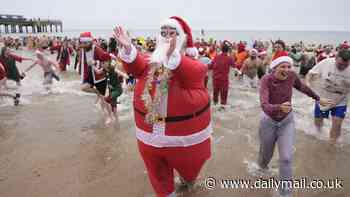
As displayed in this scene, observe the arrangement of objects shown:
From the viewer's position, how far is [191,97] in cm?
249

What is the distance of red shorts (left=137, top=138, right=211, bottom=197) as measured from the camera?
2574mm

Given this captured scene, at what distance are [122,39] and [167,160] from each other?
1.20 metres

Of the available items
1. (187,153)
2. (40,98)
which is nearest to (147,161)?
(187,153)

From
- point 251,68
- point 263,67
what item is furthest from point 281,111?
point 251,68

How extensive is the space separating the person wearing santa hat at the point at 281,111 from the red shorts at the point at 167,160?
0.98 meters

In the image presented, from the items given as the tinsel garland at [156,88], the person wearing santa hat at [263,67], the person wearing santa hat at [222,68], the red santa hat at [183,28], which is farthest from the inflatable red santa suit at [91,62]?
the person wearing santa hat at [263,67]

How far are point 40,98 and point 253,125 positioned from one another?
6.49 meters

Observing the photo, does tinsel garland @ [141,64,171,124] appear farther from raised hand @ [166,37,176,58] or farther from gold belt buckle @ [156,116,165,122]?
raised hand @ [166,37,176,58]

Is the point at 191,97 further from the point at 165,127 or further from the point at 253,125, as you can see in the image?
the point at 253,125

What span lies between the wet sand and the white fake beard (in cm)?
182

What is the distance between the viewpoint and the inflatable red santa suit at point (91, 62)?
5.50 metres

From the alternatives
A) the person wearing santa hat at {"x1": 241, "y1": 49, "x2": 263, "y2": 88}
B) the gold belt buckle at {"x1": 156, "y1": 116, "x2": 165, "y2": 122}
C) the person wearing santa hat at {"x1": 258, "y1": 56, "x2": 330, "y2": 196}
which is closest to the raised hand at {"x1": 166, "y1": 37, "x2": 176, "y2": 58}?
the gold belt buckle at {"x1": 156, "y1": 116, "x2": 165, "y2": 122}

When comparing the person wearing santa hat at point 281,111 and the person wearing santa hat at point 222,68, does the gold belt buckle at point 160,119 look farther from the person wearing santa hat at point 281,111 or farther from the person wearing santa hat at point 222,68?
the person wearing santa hat at point 222,68

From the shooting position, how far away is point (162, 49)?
2.39 m
